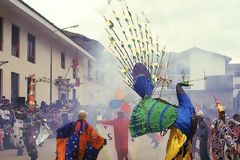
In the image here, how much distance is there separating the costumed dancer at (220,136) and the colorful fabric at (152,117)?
14.0ft

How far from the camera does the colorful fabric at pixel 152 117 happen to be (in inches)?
249

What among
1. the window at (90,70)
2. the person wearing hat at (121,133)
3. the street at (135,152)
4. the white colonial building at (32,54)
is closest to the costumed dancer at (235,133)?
the person wearing hat at (121,133)

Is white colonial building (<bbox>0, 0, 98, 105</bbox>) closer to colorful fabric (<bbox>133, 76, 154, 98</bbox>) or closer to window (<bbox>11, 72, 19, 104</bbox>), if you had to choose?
window (<bbox>11, 72, 19, 104</bbox>)

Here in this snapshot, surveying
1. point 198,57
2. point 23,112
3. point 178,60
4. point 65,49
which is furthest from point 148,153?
point 198,57

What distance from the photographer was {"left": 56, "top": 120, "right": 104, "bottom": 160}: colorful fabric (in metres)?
8.85

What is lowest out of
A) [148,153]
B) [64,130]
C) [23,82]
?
[148,153]

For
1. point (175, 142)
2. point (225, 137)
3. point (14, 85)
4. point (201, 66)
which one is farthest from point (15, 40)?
point (201, 66)

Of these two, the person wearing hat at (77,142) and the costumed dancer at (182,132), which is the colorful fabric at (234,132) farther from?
the costumed dancer at (182,132)

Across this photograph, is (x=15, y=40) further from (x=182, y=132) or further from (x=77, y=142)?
(x=182, y=132)

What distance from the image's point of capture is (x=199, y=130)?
1262cm

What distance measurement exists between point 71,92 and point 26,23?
32.4 feet

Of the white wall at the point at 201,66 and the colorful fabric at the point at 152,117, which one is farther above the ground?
the white wall at the point at 201,66

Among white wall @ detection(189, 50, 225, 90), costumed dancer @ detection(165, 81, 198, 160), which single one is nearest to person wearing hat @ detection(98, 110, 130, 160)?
costumed dancer @ detection(165, 81, 198, 160)

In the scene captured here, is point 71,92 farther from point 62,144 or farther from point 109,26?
point 109,26
